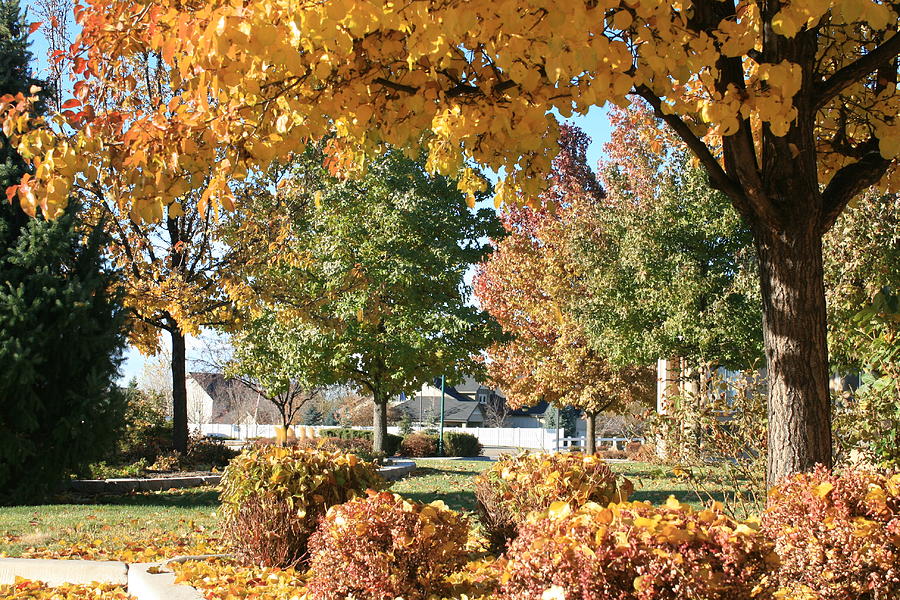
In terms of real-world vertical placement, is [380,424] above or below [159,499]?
above

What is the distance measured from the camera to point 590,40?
368 cm

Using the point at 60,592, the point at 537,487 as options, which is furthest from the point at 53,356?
the point at 537,487

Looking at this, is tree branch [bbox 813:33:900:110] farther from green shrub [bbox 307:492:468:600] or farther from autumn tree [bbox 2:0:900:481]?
green shrub [bbox 307:492:468:600]

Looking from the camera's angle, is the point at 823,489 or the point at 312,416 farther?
the point at 312,416

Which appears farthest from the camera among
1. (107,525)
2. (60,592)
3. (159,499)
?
(159,499)

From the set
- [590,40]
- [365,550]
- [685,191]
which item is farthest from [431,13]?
[685,191]

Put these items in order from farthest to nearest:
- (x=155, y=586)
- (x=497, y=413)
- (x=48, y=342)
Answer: (x=497, y=413), (x=48, y=342), (x=155, y=586)

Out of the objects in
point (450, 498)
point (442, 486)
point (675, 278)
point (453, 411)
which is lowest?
point (453, 411)

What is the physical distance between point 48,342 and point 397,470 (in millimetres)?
7430

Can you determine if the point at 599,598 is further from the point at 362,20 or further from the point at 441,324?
the point at 441,324

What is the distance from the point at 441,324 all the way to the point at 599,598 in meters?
15.9

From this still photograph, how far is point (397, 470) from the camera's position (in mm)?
16047

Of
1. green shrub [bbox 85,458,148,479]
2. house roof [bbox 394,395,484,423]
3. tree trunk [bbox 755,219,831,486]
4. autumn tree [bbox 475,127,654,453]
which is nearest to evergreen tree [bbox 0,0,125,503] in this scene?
green shrub [bbox 85,458,148,479]

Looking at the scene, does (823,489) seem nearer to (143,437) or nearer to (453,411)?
(143,437)
